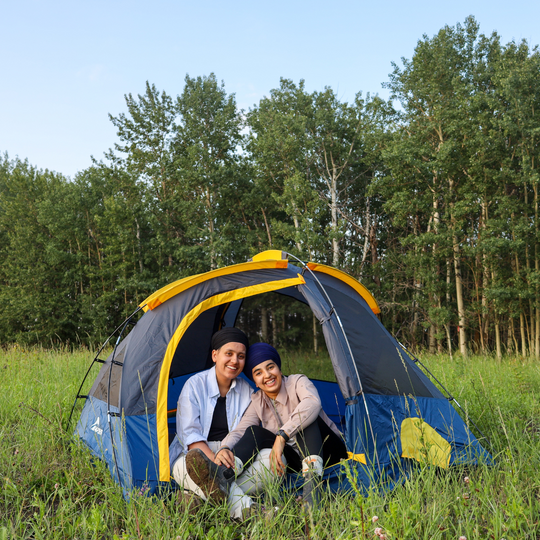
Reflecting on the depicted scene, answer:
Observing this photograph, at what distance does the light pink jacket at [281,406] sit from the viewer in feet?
10.2

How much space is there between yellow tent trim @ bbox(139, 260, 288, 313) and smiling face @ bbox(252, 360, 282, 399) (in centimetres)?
89

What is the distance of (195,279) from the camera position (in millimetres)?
3629

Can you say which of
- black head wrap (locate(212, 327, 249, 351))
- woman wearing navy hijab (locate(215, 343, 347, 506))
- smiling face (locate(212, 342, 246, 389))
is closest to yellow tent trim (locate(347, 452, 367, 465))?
woman wearing navy hijab (locate(215, 343, 347, 506))

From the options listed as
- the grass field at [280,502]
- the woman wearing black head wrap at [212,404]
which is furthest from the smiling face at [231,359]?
the grass field at [280,502]

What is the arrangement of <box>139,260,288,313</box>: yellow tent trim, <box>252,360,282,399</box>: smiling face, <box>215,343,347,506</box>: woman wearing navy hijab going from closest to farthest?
<box>215,343,347,506</box>: woman wearing navy hijab, <box>252,360,282,399</box>: smiling face, <box>139,260,288,313</box>: yellow tent trim

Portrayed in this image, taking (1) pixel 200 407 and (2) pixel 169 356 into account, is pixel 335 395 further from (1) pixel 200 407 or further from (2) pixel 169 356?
(2) pixel 169 356

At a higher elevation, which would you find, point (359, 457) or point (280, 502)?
point (359, 457)

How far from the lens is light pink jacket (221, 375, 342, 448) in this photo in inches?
122

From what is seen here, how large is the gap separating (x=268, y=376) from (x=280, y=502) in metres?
0.90

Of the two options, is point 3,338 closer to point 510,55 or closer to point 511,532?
point 511,532

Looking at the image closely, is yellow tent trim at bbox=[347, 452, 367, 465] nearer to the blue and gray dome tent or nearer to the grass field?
the blue and gray dome tent

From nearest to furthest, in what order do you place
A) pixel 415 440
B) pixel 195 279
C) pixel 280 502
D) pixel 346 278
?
1. pixel 280 502
2. pixel 415 440
3. pixel 195 279
4. pixel 346 278

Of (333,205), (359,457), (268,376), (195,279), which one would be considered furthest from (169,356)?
(333,205)

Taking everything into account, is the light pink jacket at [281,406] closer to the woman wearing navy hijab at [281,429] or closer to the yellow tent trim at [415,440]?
the woman wearing navy hijab at [281,429]
